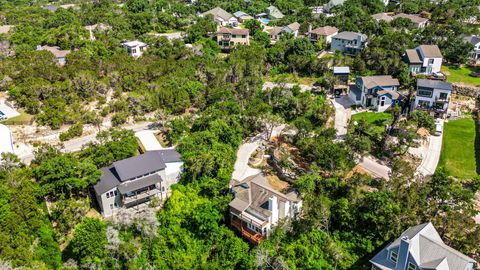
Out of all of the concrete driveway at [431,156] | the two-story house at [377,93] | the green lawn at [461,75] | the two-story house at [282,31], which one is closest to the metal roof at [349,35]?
the two-story house at [282,31]

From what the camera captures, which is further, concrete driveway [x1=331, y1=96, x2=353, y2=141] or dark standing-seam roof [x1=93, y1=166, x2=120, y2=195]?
concrete driveway [x1=331, y1=96, x2=353, y2=141]

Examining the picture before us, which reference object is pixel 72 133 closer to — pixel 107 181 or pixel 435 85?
pixel 107 181

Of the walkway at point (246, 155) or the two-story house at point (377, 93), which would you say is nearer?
the walkway at point (246, 155)

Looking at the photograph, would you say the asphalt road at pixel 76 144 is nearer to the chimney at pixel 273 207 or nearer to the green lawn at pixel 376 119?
the chimney at pixel 273 207

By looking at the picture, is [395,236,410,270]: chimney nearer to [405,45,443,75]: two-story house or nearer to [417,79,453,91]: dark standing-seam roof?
[417,79,453,91]: dark standing-seam roof

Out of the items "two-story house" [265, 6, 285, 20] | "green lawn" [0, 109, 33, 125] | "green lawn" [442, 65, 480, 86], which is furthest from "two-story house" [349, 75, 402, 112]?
"two-story house" [265, 6, 285, 20]

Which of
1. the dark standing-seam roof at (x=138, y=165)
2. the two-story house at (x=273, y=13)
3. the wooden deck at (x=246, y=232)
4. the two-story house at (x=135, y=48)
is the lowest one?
the wooden deck at (x=246, y=232)

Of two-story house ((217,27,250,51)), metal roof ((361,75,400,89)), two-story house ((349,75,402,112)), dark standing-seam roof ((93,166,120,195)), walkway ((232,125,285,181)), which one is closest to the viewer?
dark standing-seam roof ((93,166,120,195))

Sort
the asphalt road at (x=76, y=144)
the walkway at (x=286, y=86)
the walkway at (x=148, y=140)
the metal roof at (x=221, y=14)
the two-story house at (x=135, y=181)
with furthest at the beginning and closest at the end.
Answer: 1. the metal roof at (x=221, y=14)
2. the walkway at (x=286, y=86)
3. the walkway at (x=148, y=140)
4. the asphalt road at (x=76, y=144)
5. the two-story house at (x=135, y=181)
